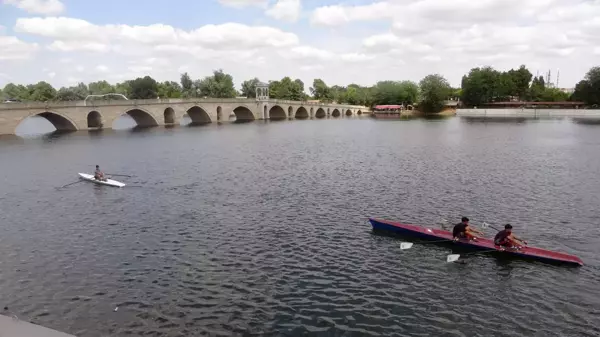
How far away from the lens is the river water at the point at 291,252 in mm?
18797

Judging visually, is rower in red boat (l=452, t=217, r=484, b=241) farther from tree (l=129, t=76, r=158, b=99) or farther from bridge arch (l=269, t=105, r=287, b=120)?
tree (l=129, t=76, r=158, b=99)

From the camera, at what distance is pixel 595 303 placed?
1945 cm

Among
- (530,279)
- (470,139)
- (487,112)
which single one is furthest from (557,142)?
(487,112)

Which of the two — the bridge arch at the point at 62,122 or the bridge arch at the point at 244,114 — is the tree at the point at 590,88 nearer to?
the bridge arch at the point at 244,114

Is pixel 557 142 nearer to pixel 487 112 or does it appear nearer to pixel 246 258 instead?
pixel 246 258

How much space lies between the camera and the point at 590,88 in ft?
510

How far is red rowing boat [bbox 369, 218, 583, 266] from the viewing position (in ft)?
76.7

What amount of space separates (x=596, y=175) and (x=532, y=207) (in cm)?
1752

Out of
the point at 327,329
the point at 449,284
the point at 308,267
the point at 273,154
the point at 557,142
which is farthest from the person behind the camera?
the point at 557,142

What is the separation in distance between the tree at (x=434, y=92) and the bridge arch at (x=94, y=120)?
126 m

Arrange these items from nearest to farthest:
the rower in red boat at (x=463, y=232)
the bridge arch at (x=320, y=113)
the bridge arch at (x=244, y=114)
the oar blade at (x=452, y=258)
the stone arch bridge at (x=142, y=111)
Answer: the oar blade at (x=452, y=258)
the rower in red boat at (x=463, y=232)
the stone arch bridge at (x=142, y=111)
the bridge arch at (x=244, y=114)
the bridge arch at (x=320, y=113)

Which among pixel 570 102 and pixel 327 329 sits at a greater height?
pixel 570 102

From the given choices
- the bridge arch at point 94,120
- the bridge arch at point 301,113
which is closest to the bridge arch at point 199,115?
the bridge arch at point 94,120

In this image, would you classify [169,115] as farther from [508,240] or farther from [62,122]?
[508,240]
